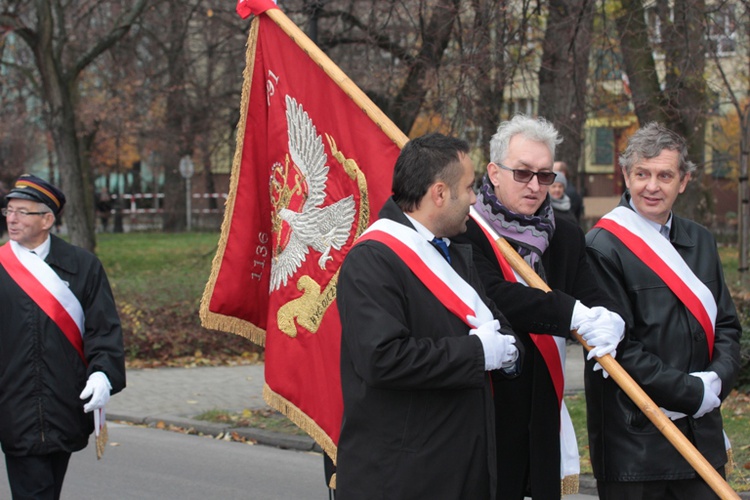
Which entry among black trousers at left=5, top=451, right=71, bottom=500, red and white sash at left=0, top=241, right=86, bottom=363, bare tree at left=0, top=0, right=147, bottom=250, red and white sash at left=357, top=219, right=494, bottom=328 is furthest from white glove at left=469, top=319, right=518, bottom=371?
bare tree at left=0, top=0, right=147, bottom=250

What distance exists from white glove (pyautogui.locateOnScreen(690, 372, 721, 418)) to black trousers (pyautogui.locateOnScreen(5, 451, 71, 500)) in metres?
2.72

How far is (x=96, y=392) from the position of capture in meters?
4.71

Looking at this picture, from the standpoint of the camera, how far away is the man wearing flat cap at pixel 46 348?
15.7ft

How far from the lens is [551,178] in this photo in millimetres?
4113

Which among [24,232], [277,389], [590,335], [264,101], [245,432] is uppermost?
[264,101]

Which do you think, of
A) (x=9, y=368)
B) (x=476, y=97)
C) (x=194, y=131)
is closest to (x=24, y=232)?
(x=9, y=368)

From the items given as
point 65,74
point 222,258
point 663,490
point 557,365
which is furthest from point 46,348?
point 65,74

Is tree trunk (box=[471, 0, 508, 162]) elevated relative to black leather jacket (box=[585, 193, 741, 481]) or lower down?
elevated

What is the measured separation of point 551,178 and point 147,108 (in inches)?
1047

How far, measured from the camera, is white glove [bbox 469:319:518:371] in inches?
128

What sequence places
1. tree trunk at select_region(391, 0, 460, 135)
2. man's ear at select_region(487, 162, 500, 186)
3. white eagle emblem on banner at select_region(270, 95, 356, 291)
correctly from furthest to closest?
tree trunk at select_region(391, 0, 460, 135) < white eagle emblem on banner at select_region(270, 95, 356, 291) < man's ear at select_region(487, 162, 500, 186)

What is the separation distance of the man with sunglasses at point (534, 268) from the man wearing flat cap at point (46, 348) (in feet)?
5.86

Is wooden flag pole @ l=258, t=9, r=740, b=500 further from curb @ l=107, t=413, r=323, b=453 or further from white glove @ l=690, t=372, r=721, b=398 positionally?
curb @ l=107, t=413, r=323, b=453

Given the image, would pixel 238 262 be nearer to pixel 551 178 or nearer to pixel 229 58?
pixel 551 178
